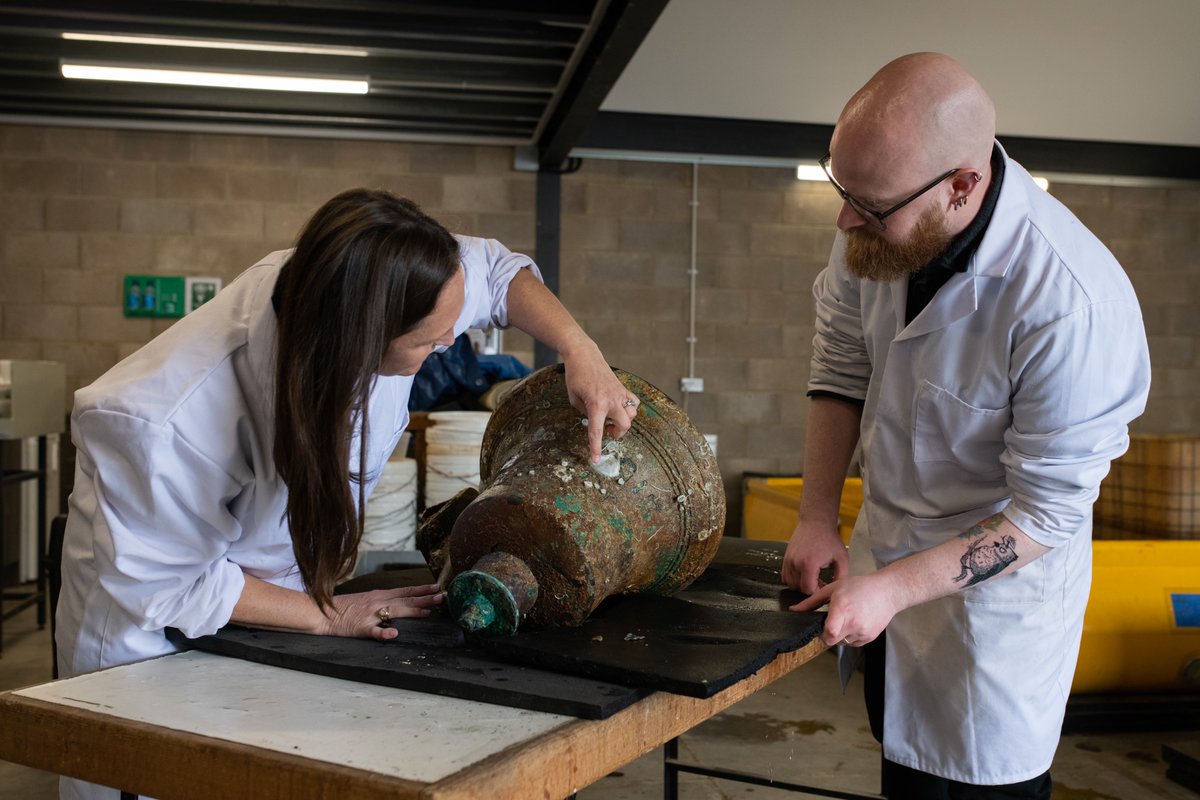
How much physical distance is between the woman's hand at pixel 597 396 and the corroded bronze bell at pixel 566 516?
0.04 metres

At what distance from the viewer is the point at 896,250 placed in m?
1.51

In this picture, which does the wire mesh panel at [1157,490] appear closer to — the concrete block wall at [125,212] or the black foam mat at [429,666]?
the black foam mat at [429,666]

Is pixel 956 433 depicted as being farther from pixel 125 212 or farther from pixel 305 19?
pixel 125 212

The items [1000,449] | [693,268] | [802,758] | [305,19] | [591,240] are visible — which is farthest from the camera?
[693,268]

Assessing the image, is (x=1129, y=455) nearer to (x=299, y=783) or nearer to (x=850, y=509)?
(x=850, y=509)

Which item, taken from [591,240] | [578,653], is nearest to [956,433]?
[578,653]

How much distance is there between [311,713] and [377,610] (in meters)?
0.33

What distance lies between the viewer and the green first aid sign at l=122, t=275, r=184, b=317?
6.08 m

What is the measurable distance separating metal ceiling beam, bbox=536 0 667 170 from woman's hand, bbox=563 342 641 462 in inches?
106

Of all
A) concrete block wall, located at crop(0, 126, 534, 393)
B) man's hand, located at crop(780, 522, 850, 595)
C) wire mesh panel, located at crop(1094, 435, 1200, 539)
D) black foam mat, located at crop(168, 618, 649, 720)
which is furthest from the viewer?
concrete block wall, located at crop(0, 126, 534, 393)

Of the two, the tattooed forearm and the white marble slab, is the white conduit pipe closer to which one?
the tattooed forearm

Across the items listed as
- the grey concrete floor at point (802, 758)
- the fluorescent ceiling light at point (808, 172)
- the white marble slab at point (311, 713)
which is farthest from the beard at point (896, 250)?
the fluorescent ceiling light at point (808, 172)

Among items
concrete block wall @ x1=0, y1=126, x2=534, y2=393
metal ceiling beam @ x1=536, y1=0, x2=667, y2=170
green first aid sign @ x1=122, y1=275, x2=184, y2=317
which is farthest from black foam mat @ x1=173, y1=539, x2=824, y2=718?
green first aid sign @ x1=122, y1=275, x2=184, y2=317

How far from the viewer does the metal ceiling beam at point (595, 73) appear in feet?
13.0
